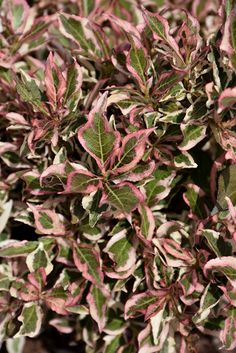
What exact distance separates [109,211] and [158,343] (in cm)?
52

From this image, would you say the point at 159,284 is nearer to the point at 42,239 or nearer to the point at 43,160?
the point at 42,239

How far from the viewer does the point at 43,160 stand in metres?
1.97

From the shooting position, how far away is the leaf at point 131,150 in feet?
5.36

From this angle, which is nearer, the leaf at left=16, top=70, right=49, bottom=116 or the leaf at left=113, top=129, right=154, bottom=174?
the leaf at left=113, top=129, right=154, bottom=174

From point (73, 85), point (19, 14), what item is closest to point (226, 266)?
point (73, 85)

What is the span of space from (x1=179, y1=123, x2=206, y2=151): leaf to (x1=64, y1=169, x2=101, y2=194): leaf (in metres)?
0.28

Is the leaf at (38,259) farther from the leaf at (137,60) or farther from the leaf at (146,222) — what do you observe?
the leaf at (137,60)

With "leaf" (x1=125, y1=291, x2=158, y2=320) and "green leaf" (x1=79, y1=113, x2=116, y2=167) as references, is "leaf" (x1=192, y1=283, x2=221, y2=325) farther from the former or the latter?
"green leaf" (x1=79, y1=113, x2=116, y2=167)

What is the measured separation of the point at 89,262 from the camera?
188 centimetres

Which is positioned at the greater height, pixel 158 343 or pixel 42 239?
pixel 42 239

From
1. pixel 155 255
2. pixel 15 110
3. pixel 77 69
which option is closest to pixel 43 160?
pixel 15 110

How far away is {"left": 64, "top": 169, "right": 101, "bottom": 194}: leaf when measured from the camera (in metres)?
1.62

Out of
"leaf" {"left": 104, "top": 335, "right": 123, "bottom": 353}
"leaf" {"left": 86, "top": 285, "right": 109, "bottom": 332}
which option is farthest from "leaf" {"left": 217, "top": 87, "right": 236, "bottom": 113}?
"leaf" {"left": 104, "top": 335, "right": 123, "bottom": 353}

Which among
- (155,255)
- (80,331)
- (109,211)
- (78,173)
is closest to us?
(78,173)
